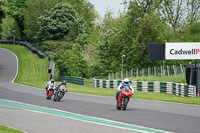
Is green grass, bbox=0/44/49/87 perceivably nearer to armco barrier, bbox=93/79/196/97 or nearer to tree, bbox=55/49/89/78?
tree, bbox=55/49/89/78

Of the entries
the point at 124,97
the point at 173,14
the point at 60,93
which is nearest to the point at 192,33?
the point at 173,14

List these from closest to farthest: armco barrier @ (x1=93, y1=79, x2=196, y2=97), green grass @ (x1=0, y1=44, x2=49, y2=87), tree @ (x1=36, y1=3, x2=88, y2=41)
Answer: armco barrier @ (x1=93, y1=79, x2=196, y2=97), green grass @ (x1=0, y1=44, x2=49, y2=87), tree @ (x1=36, y1=3, x2=88, y2=41)

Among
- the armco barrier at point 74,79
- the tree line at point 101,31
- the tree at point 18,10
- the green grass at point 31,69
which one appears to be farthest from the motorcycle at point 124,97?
the tree at point 18,10

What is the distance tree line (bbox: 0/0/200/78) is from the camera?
70.2m

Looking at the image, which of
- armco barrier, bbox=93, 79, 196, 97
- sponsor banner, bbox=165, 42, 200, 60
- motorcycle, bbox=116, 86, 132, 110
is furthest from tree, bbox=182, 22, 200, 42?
motorcycle, bbox=116, 86, 132, 110

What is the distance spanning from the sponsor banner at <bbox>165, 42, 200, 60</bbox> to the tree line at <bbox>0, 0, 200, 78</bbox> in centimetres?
2173

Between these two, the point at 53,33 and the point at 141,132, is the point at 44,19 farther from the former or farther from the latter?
the point at 141,132

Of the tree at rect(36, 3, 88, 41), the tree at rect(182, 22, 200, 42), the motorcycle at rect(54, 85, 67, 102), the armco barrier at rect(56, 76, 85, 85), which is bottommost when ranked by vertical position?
the motorcycle at rect(54, 85, 67, 102)

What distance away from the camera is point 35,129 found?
1537cm

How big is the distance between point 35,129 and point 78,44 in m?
74.1

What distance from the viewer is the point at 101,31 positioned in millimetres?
114188

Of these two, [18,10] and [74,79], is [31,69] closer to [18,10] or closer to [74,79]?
[74,79]

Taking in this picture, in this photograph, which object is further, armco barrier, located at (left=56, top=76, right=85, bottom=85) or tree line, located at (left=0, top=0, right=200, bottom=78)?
tree line, located at (left=0, top=0, right=200, bottom=78)

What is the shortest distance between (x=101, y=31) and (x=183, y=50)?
70.0 meters
